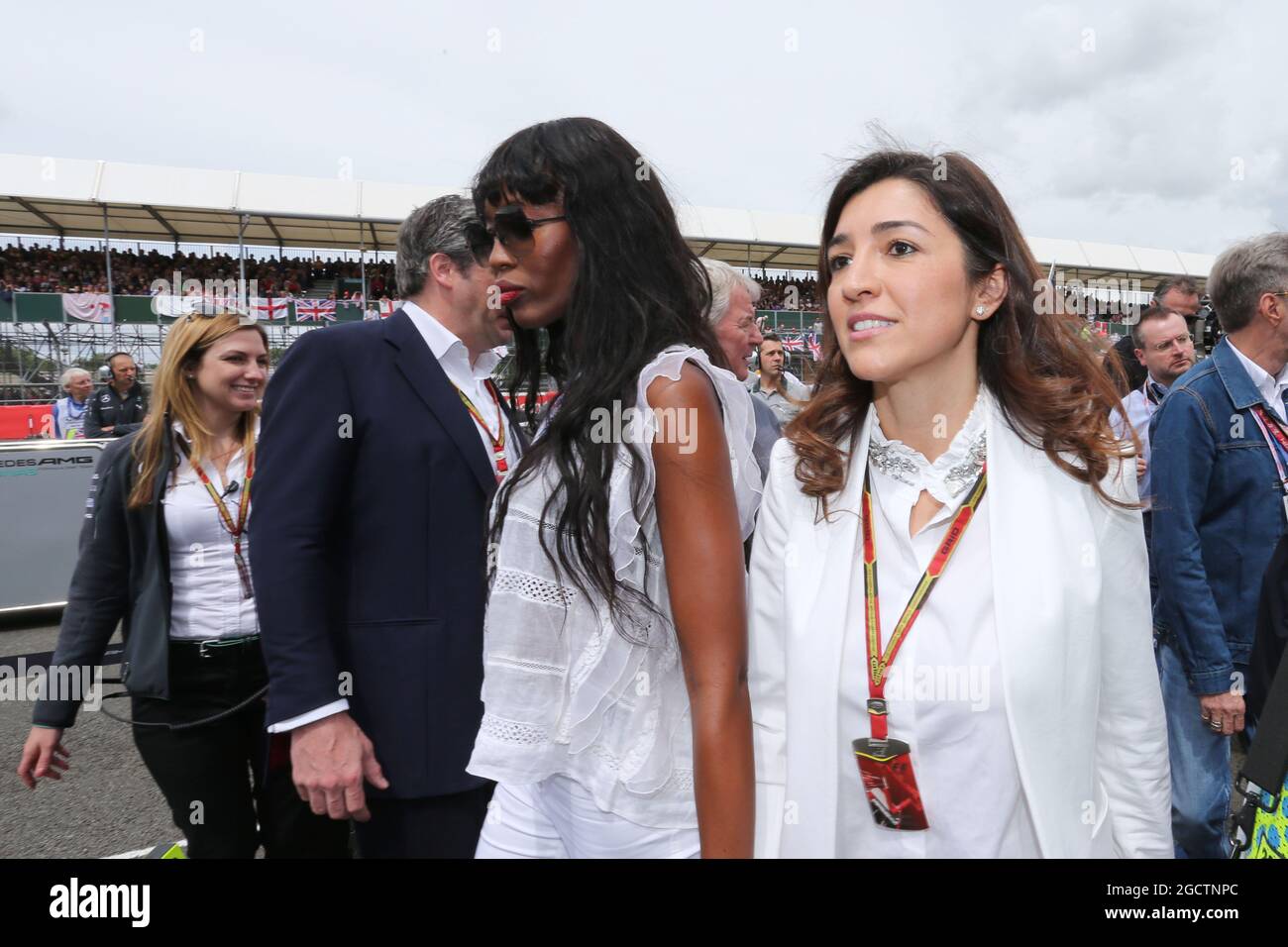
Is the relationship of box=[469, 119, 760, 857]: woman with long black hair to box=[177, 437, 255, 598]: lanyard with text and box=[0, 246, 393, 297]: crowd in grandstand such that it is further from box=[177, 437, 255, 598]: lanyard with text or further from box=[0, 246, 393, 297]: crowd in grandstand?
box=[0, 246, 393, 297]: crowd in grandstand

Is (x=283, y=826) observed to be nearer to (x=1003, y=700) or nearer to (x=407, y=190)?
(x=1003, y=700)

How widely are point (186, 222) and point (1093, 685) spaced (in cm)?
2020

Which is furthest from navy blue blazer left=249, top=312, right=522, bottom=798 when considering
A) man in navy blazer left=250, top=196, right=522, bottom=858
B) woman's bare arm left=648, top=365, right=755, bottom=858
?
woman's bare arm left=648, top=365, right=755, bottom=858

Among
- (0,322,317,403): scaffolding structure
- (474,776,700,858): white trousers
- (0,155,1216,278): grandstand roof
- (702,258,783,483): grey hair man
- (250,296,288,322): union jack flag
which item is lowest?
(474,776,700,858): white trousers

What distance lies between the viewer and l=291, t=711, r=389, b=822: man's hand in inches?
67.1

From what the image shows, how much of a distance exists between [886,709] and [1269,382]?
7.86 ft

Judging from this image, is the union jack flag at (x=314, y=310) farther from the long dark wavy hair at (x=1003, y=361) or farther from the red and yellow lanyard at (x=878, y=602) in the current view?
the red and yellow lanyard at (x=878, y=602)

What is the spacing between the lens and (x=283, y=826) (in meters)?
2.54

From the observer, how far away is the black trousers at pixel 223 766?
8.13 ft

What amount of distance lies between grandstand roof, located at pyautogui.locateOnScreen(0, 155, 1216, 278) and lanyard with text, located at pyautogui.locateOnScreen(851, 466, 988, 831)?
15011 mm

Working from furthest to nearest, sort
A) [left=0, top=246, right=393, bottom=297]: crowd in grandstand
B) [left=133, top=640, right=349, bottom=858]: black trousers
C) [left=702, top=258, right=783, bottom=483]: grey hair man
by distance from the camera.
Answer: [left=0, top=246, right=393, bottom=297]: crowd in grandstand, [left=702, top=258, right=783, bottom=483]: grey hair man, [left=133, top=640, right=349, bottom=858]: black trousers

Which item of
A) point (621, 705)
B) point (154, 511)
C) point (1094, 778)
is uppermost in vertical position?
point (154, 511)

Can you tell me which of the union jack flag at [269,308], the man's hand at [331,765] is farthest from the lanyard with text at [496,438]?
the union jack flag at [269,308]

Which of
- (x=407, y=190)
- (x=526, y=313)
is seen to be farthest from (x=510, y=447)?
(x=407, y=190)
